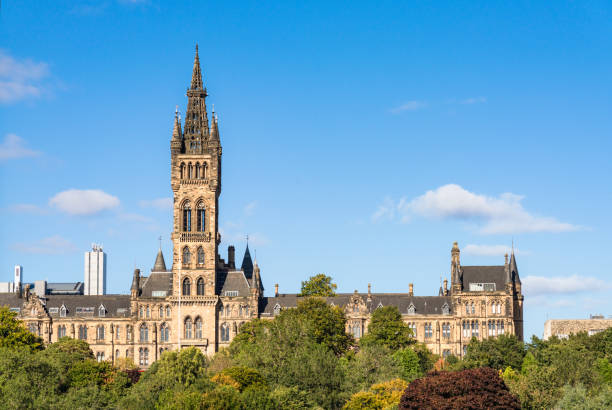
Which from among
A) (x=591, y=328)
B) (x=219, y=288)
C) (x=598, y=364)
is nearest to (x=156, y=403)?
(x=598, y=364)

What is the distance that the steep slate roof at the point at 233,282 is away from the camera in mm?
170625

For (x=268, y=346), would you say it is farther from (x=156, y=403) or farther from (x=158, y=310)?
(x=158, y=310)

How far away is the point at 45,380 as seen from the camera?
110 metres

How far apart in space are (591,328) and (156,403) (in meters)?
102

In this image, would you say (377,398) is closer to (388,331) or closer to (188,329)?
(388,331)

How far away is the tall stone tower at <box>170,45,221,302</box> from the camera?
168 m

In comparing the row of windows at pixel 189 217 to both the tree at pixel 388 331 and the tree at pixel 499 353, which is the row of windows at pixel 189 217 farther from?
the tree at pixel 499 353

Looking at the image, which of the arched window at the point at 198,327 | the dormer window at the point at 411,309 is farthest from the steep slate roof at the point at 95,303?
the dormer window at the point at 411,309

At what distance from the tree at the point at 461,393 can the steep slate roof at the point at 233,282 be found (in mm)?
76409

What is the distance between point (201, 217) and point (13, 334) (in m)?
36.0

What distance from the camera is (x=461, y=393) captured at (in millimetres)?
94688

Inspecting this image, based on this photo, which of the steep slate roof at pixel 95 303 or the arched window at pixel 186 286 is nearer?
the arched window at pixel 186 286

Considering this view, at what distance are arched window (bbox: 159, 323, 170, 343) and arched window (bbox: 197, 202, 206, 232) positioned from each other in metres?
15.7

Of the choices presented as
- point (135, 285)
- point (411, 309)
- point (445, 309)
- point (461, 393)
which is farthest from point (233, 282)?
point (461, 393)
